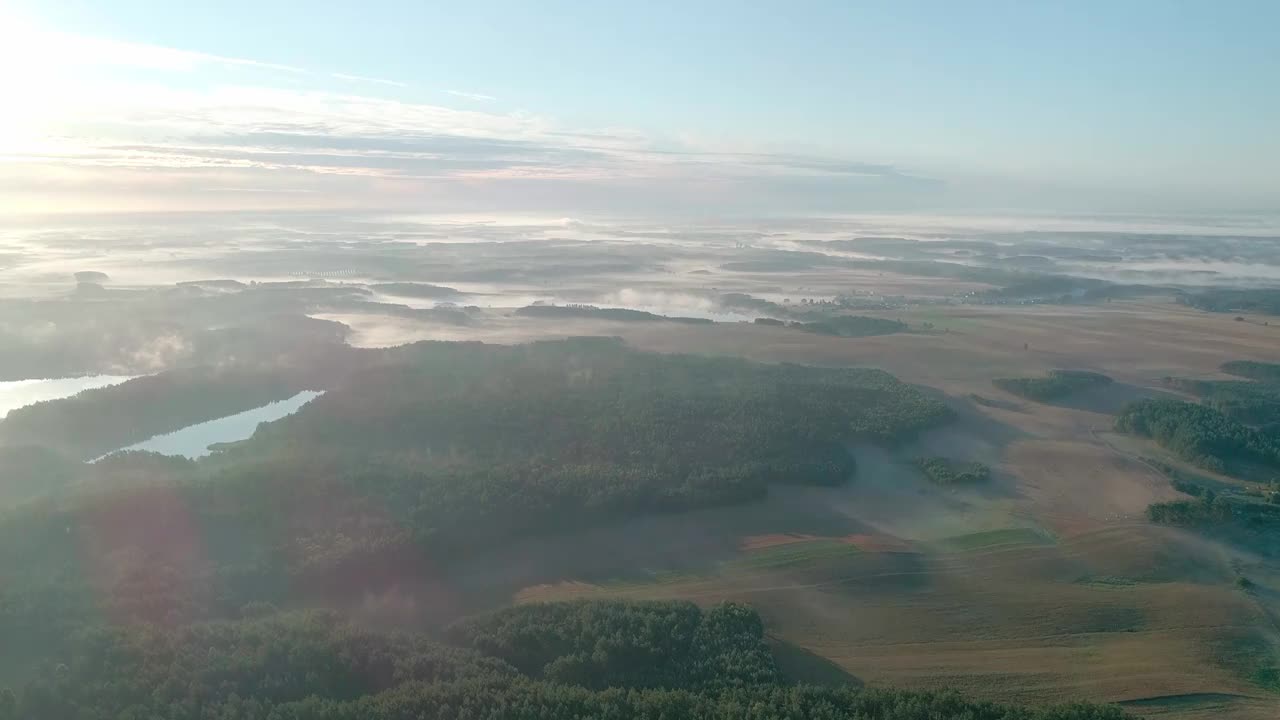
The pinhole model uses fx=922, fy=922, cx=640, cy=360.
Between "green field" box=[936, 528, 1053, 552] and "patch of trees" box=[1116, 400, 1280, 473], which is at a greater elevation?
"patch of trees" box=[1116, 400, 1280, 473]

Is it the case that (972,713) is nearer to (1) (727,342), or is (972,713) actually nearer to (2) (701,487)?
(2) (701,487)

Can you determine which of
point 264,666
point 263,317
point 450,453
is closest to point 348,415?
point 450,453

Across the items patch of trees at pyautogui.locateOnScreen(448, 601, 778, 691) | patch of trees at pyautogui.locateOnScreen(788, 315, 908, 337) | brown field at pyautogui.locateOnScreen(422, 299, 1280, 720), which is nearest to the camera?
patch of trees at pyautogui.locateOnScreen(448, 601, 778, 691)

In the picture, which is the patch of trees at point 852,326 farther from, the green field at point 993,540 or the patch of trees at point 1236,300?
the patch of trees at point 1236,300

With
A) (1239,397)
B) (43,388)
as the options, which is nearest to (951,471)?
(1239,397)

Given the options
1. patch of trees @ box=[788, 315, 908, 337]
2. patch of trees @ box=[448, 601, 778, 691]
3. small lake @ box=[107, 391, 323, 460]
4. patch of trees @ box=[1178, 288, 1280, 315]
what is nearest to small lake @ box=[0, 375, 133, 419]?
small lake @ box=[107, 391, 323, 460]

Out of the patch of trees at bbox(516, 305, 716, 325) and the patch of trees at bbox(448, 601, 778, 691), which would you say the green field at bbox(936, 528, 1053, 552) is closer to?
the patch of trees at bbox(448, 601, 778, 691)
